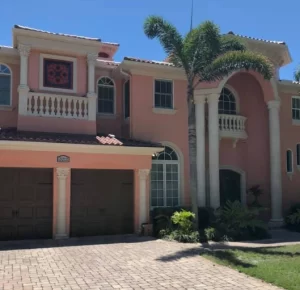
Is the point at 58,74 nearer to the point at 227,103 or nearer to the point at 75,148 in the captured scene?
the point at 75,148

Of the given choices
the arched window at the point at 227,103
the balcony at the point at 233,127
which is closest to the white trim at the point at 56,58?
the balcony at the point at 233,127

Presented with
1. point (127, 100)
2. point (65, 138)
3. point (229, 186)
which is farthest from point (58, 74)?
point (229, 186)

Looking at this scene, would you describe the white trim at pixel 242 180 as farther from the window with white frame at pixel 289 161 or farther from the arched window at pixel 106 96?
the arched window at pixel 106 96

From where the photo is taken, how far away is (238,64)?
544 inches

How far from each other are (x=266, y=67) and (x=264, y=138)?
6062 mm

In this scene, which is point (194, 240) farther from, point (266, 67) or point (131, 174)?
point (266, 67)

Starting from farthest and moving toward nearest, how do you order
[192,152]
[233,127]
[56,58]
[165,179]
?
[233,127] < [165,179] < [56,58] < [192,152]

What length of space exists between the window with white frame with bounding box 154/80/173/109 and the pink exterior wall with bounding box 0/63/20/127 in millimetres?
5347

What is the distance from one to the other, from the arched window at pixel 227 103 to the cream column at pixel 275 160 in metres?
1.63

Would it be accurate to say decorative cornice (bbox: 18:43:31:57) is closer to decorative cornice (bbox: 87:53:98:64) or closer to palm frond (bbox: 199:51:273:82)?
decorative cornice (bbox: 87:53:98:64)

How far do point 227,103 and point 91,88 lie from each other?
6.65 meters

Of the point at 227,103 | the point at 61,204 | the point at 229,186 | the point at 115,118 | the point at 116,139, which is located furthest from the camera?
the point at 227,103

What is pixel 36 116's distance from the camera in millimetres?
14711

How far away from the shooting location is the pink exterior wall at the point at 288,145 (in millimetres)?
19234
